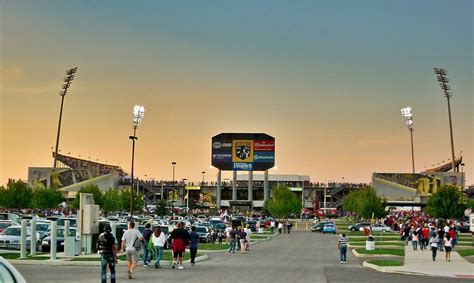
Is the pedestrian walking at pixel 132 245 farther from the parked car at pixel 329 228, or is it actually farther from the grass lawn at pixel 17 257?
the parked car at pixel 329 228

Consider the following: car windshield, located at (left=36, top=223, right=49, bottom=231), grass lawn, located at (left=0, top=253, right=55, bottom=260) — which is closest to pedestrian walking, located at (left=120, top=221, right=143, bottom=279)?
grass lawn, located at (left=0, top=253, right=55, bottom=260)

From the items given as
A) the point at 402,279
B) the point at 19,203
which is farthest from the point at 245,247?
the point at 19,203

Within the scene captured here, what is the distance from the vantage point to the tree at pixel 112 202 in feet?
376

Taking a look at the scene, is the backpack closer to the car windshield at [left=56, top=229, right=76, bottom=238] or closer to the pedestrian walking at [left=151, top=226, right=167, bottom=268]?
the pedestrian walking at [left=151, top=226, right=167, bottom=268]

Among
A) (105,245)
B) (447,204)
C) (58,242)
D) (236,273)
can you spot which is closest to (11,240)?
(58,242)

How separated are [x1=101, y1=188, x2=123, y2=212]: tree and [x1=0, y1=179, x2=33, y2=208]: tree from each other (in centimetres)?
1011

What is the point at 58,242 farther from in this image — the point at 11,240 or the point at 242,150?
the point at 242,150

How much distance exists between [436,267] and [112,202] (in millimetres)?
86117

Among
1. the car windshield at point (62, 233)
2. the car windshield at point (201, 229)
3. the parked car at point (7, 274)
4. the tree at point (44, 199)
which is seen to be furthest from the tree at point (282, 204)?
the parked car at point (7, 274)

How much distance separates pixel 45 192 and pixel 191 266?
87.2 m

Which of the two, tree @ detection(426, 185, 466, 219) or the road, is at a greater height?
tree @ detection(426, 185, 466, 219)

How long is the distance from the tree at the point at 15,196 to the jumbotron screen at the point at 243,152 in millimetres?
30271

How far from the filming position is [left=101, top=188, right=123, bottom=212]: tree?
115 meters

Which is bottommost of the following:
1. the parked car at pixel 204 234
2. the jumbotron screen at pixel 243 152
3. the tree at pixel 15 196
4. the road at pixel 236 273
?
the road at pixel 236 273
